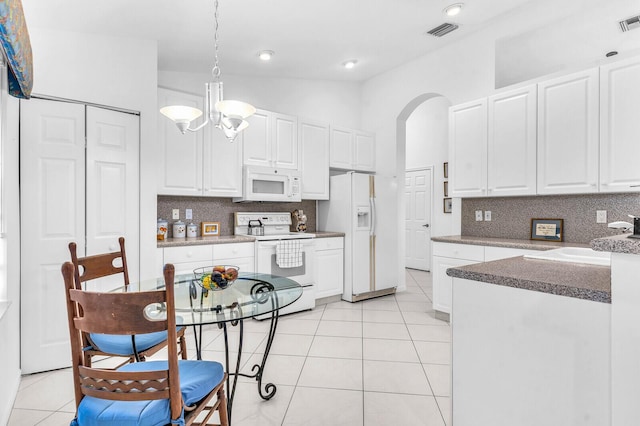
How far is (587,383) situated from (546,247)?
78.3 inches

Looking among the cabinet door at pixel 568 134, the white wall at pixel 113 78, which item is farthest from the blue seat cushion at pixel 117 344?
the cabinet door at pixel 568 134

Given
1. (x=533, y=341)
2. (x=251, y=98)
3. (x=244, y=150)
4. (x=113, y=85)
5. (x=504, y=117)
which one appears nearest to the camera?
(x=533, y=341)

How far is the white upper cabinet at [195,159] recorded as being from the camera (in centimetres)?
350

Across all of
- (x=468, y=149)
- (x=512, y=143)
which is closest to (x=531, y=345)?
(x=512, y=143)

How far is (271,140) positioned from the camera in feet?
13.6

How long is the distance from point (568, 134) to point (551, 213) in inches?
30.1

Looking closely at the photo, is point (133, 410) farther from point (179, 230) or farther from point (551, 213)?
point (551, 213)

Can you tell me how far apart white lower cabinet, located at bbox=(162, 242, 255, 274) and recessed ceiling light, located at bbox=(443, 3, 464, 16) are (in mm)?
2925

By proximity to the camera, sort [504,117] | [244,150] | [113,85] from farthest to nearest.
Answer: [244,150], [504,117], [113,85]

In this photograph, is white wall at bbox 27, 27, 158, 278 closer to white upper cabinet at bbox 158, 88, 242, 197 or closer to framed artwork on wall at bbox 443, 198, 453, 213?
white upper cabinet at bbox 158, 88, 242, 197

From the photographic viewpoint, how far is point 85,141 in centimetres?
277

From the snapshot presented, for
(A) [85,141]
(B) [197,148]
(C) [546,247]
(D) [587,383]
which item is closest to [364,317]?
(C) [546,247]

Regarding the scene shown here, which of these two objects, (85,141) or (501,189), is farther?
(501,189)

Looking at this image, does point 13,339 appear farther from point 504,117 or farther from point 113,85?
point 504,117
